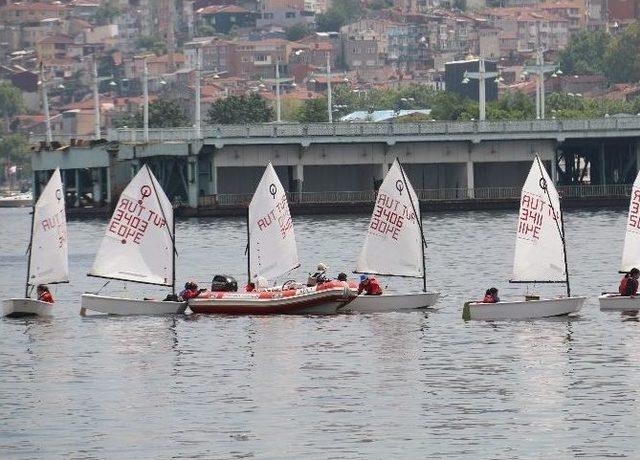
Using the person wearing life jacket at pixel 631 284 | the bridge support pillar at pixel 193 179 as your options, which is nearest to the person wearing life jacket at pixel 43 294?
the person wearing life jacket at pixel 631 284

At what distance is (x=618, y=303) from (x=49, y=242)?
22025 millimetres

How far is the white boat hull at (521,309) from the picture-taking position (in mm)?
88750

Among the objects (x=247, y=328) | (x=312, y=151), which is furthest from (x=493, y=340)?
(x=312, y=151)

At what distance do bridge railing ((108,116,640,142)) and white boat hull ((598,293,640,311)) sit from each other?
101 meters

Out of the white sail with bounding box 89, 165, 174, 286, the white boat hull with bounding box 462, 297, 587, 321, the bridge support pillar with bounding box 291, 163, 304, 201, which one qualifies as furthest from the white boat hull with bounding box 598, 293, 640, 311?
the bridge support pillar with bounding box 291, 163, 304, 201

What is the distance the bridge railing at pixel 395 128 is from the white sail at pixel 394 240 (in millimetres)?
95676

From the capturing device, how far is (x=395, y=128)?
194 metres

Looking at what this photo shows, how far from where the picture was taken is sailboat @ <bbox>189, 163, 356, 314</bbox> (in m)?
91.1

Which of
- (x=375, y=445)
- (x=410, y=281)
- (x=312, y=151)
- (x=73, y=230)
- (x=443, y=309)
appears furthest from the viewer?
(x=312, y=151)

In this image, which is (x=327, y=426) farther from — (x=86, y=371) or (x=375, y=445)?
(x=86, y=371)

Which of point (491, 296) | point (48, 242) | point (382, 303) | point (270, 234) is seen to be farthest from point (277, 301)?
point (48, 242)

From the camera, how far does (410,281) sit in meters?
112

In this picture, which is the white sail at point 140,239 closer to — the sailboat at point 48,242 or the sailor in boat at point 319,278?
the sailboat at point 48,242

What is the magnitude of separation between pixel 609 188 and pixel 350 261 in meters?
76.8
